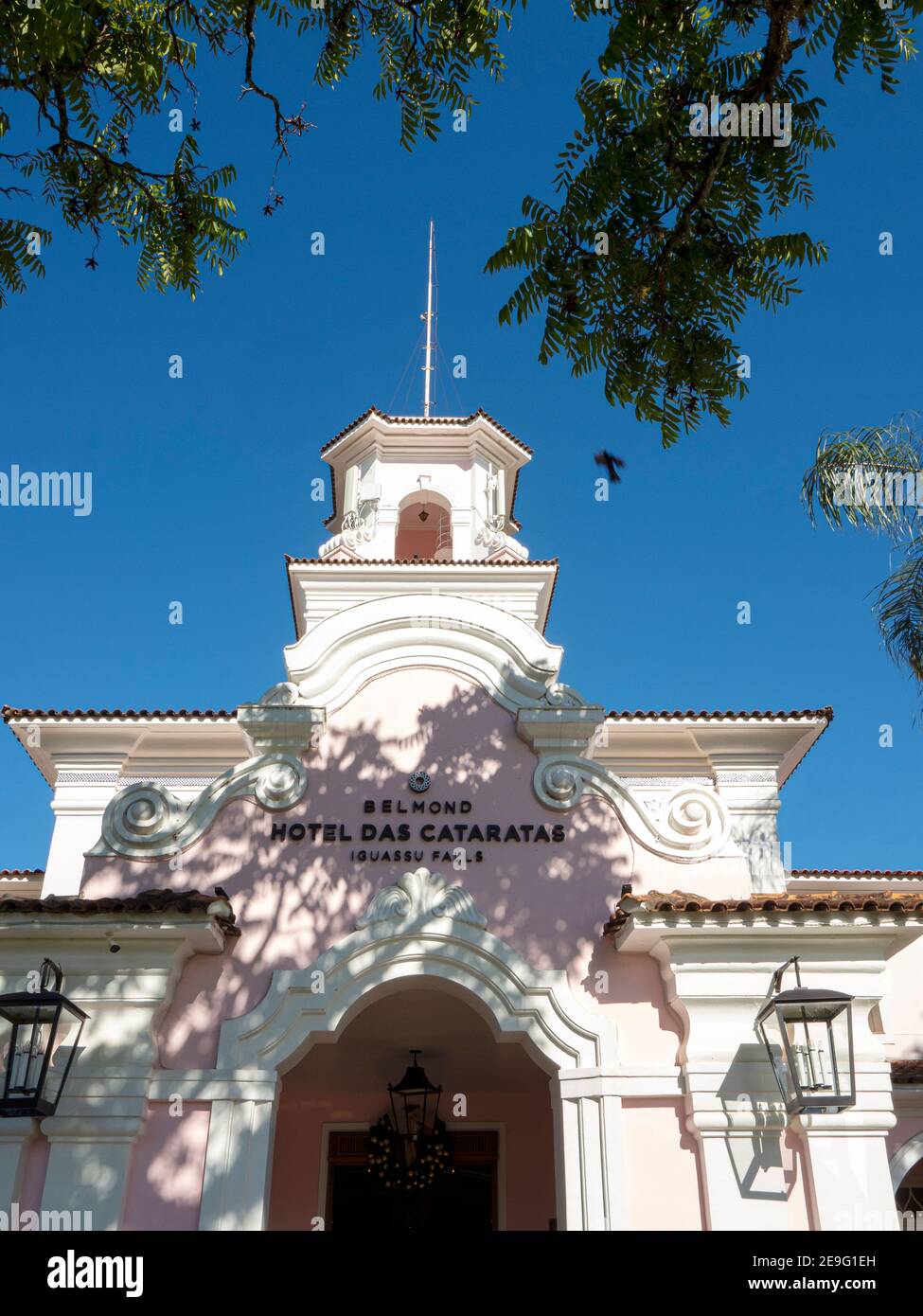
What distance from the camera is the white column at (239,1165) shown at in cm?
711

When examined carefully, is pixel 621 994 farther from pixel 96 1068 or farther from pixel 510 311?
pixel 510 311

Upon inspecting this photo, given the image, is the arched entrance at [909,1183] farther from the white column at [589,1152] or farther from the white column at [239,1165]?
the white column at [239,1165]

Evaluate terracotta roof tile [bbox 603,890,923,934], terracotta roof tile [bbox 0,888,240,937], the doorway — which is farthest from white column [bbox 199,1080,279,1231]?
terracotta roof tile [bbox 603,890,923,934]

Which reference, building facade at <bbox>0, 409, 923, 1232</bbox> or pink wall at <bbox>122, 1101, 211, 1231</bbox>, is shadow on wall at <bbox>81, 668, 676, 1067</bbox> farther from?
pink wall at <bbox>122, 1101, 211, 1231</bbox>

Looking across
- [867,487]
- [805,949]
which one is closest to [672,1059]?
[805,949]

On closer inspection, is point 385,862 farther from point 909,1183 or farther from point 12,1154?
point 909,1183

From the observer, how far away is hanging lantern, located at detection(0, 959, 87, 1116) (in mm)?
6699

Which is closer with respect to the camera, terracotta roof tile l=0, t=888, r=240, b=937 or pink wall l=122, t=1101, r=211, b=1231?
pink wall l=122, t=1101, r=211, b=1231

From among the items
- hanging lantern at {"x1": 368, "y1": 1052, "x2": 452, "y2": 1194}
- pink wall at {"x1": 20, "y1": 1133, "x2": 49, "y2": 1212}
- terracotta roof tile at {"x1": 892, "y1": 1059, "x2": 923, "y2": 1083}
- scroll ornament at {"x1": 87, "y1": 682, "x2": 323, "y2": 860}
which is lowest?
pink wall at {"x1": 20, "y1": 1133, "x2": 49, "y2": 1212}

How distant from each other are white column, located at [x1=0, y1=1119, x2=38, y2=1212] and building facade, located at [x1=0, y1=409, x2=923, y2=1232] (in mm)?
17

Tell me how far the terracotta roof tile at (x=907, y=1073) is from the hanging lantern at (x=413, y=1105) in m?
3.67

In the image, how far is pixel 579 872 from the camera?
26.8 feet

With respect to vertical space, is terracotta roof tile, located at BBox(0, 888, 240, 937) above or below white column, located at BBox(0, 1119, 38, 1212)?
above

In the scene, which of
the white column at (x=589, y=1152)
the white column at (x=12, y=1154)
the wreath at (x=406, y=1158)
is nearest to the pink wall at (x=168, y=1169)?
the white column at (x=12, y=1154)
